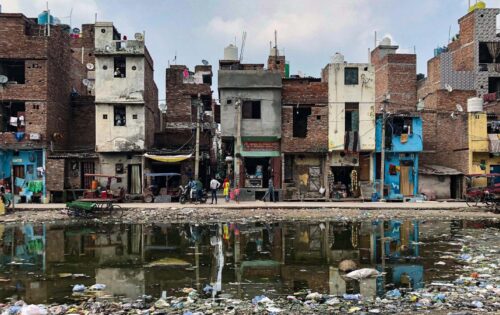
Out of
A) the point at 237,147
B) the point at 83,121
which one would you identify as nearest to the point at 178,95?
the point at 83,121

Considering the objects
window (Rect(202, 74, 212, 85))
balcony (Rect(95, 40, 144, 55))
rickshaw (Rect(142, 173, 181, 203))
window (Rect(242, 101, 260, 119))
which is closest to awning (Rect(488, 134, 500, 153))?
window (Rect(242, 101, 260, 119))

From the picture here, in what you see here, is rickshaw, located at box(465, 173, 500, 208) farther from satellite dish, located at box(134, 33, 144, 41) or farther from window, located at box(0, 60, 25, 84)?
window, located at box(0, 60, 25, 84)

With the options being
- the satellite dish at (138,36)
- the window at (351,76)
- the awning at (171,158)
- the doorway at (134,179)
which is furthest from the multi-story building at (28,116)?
the window at (351,76)

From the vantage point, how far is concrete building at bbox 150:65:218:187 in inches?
1313

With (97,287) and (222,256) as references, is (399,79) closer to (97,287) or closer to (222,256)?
(222,256)

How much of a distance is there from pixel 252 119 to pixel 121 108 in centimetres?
921

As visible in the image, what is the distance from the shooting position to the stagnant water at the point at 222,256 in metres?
10.3

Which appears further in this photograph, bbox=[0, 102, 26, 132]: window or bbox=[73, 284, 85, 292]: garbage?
bbox=[0, 102, 26, 132]: window

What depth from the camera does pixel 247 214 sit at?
2416 cm

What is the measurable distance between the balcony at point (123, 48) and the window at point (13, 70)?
5478 mm

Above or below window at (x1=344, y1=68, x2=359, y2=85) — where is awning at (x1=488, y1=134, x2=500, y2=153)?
below

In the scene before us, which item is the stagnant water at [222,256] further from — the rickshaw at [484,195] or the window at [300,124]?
the window at [300,124]

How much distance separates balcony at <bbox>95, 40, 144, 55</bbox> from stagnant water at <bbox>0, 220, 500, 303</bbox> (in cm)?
1422

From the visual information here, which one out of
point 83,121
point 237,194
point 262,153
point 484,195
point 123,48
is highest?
point 123,48
